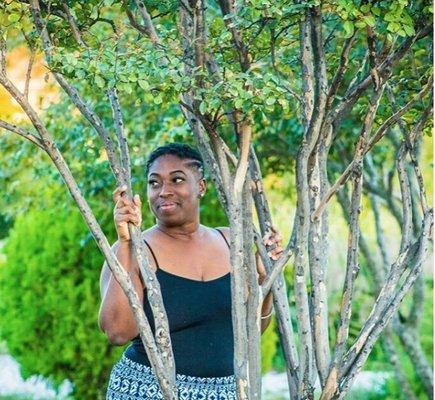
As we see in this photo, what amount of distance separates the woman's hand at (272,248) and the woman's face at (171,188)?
19.5 inches

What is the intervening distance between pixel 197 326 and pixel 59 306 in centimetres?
475

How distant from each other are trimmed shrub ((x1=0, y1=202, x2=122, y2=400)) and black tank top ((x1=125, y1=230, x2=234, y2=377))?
176 inches

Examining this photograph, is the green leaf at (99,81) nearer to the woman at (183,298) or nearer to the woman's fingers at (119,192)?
the woman's fingers at (119,192)

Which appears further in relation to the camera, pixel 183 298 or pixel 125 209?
pixel 183 298

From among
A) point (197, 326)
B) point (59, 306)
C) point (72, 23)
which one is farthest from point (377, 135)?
point (59, 306)

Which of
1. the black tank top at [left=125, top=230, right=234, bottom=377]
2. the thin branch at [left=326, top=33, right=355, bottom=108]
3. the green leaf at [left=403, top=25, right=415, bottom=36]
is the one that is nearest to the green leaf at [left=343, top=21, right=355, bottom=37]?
the green leaf at [left=403, top=25, right=415, bottom=36]

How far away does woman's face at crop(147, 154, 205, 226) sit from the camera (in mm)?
4145

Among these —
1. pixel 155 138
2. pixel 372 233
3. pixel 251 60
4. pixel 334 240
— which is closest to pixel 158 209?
pixel 251 60

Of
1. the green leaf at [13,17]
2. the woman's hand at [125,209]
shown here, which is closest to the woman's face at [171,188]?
the woman's hand at [125,209]

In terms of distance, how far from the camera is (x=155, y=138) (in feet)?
22.3

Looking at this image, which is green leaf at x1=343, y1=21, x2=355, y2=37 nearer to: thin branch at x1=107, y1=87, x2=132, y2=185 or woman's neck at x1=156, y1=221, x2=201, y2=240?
thin branch at x1=107, y1=87, x2=132, y2=185

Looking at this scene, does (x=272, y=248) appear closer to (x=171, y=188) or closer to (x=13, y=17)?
(x=171, y=188)

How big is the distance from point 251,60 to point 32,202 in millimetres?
4757

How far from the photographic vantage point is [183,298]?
415cm
